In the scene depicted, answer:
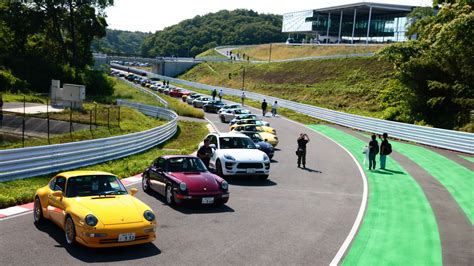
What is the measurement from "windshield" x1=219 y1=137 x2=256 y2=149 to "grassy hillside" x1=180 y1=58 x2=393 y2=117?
3788 cm

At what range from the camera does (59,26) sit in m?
68.7

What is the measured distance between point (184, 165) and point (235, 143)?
17.3 ft

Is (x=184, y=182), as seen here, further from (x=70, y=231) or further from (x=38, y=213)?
(x=70, y=231)

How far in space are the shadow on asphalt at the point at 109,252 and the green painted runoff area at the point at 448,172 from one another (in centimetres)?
887

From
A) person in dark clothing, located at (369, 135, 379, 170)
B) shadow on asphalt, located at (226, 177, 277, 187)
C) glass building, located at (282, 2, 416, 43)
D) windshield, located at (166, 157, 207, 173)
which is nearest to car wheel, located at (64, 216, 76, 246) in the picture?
windshield, located at (166, 157, 207, 173)

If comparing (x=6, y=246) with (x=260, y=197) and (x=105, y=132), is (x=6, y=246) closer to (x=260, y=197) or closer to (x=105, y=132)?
(x=260, y=197)

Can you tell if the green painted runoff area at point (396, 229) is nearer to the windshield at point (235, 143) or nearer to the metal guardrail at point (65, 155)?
the windshield at point (235, 143)

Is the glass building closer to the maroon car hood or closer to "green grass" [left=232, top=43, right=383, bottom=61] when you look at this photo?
"green grass" [left=232, top=43, right=383, bottom=61]

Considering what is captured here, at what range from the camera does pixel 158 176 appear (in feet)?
46.5

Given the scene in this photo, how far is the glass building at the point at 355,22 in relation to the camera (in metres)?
111

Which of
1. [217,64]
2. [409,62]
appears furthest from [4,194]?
[217,64]

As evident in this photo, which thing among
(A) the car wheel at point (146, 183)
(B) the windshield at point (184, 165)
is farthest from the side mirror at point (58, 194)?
(A) the car wheel at point (146, 183)

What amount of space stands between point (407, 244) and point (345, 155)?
1596cm

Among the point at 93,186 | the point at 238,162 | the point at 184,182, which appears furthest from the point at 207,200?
the point at 238,162
